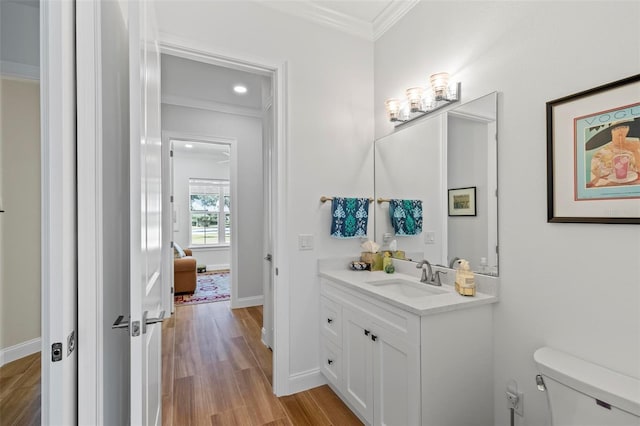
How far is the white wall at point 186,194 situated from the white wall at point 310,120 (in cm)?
497

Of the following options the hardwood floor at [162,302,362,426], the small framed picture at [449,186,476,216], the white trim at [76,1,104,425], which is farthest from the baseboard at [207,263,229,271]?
the white trim at [76,1,104,425]

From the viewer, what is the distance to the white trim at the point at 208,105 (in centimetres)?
389

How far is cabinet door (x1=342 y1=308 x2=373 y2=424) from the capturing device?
1.75m

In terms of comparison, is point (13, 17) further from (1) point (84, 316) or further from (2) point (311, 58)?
(2) point (311, 58)

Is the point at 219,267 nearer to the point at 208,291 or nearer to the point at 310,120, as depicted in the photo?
the point at 208,291

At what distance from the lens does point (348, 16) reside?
2.41 meters

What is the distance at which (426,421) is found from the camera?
55.4 inches

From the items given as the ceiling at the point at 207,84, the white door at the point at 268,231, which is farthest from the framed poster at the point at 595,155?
the ceiling at the point at 207,84

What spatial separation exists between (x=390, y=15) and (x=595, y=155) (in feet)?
5.86

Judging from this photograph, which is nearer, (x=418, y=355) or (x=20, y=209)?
(x=20, y=209)

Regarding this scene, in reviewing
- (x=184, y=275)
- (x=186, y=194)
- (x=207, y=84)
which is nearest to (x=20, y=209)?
(x=207, y=84)

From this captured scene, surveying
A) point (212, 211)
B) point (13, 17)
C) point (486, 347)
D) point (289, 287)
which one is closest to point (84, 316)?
point (13, 17)

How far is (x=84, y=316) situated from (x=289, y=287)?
4.62ft

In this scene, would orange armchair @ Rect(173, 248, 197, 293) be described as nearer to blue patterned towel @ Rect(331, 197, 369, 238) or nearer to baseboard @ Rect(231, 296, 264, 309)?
baseboard @ Rect(231, 296, 264, 309)
